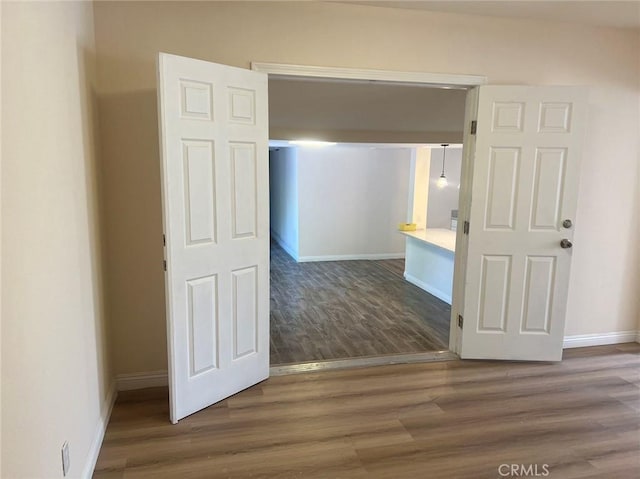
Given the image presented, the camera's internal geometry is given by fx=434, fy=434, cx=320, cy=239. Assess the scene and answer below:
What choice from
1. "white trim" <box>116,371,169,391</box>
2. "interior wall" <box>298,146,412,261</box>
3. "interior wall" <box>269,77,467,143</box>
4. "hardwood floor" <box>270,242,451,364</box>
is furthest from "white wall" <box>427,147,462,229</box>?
"white trim" <box>116,371,169,391</box>

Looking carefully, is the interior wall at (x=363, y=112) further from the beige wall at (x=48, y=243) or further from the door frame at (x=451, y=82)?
the beige wall at (x=48, y=243)

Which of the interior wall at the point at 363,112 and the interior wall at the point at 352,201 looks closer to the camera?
the interior wall at the point at 363,112

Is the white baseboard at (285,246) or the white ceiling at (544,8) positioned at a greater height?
the white ceiling at (544,8)

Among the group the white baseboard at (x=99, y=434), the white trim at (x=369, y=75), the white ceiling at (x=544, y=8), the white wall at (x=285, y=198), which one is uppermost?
the white ceiling at (x=544, y=8)

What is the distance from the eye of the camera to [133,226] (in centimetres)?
266

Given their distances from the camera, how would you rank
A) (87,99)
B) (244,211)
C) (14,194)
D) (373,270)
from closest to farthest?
(14,194) < (87,99) < (244,211) < (373,270)

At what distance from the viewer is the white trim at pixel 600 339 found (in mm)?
3578

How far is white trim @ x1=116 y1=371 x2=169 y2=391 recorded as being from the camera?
2775 mm

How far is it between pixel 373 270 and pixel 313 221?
1412mm

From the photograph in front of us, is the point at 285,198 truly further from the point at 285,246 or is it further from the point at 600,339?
the point at 600,339

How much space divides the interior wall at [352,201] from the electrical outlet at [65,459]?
5729 millimetres

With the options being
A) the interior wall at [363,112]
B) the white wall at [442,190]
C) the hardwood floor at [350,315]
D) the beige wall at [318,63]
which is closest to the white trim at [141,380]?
the beige wall at [318,63]

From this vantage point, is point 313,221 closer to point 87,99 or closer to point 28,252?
point 87,99

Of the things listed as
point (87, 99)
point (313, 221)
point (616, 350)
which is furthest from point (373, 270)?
point (87, 99)
